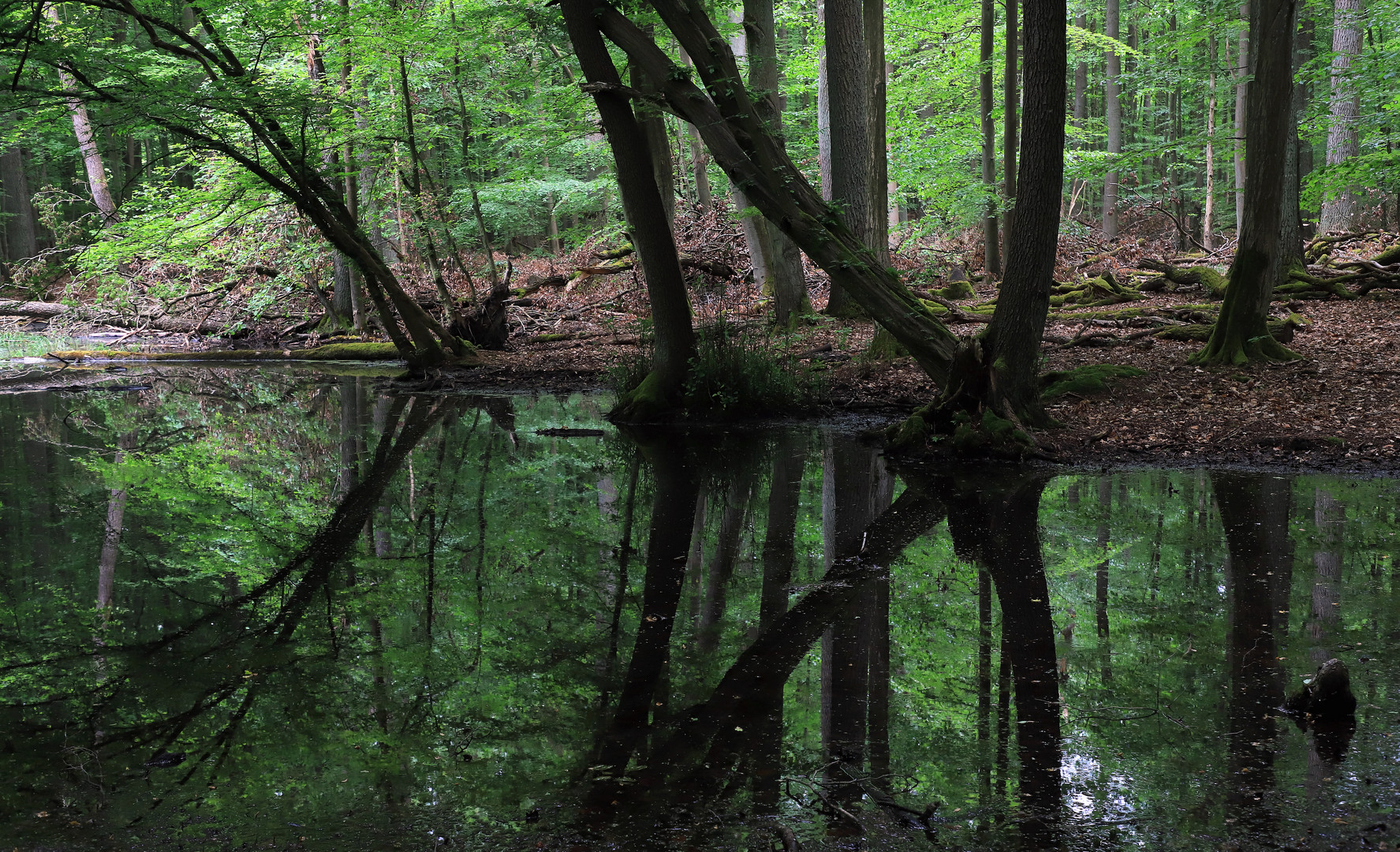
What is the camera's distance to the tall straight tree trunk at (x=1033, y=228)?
8156 millimetres

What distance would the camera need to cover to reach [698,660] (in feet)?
14.6

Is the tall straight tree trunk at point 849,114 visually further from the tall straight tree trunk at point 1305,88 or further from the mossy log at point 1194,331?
the tall straight tree trunk at point 1305,88

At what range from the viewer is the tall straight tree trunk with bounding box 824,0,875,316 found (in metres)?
12.5

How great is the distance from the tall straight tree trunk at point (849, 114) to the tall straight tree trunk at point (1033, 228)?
13.7 ft

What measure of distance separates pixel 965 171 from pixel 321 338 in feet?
47.2

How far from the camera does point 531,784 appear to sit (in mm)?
3318

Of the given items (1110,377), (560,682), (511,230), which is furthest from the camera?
(511,230)

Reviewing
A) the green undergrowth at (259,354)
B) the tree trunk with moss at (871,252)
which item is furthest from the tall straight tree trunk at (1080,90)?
the green undergrowth at (259,354)

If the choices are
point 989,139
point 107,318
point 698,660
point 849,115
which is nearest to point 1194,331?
point 849,115

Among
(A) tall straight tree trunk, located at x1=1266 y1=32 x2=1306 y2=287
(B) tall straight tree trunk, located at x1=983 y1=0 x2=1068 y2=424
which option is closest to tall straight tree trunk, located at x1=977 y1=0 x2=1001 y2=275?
(A) tall straight tree trunk, located at x1=1266 y1=32 x2=1306 y2=287

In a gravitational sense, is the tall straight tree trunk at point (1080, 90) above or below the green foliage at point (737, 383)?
above

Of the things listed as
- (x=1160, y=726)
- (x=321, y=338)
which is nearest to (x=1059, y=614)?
(x=1160, y=726)

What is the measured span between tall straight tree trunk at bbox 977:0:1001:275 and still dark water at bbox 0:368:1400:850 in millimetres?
10347

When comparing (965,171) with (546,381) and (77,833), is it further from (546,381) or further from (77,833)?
(77,833)
